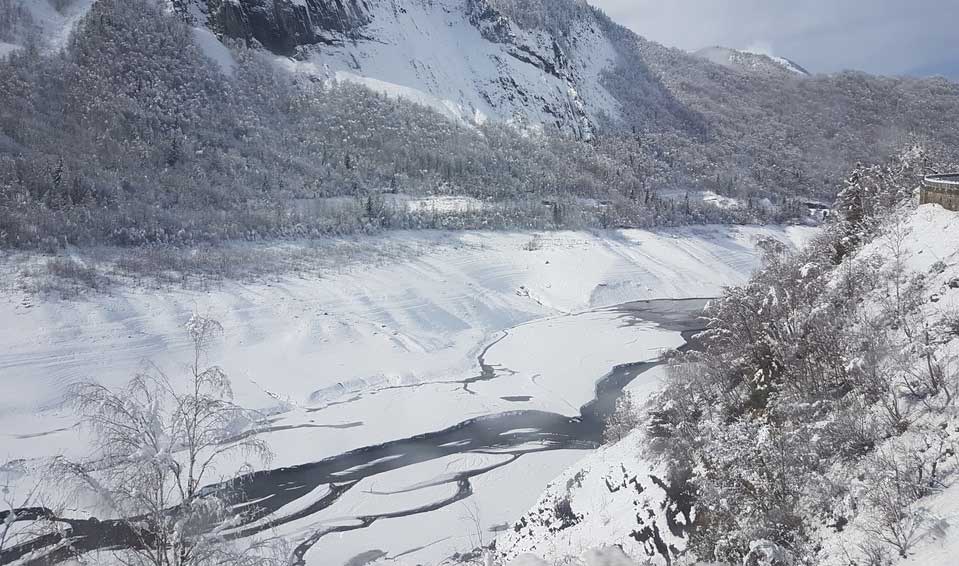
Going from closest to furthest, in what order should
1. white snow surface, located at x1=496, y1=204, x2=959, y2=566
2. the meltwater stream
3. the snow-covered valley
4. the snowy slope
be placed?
white snow surface, located at x1=496, y1=204, x2=959, y2=566 → the meltwater stream → the snow-covered valley → the snowy slope

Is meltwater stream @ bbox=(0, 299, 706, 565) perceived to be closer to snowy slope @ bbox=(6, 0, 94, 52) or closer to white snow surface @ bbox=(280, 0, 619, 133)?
snowy slope @ bbox=(6, 0, 94, 52)

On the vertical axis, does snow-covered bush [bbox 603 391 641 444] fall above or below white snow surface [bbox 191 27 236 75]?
below

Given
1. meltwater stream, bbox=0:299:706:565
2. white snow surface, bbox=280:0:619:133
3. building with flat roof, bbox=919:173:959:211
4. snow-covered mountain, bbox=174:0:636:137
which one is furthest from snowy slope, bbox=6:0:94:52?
building with flat roof, bbox=919:173:959:211

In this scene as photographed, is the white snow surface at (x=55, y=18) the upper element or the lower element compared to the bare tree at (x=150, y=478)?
upper

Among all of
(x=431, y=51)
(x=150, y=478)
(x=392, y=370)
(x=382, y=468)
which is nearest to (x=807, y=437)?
(x=150, y=478)

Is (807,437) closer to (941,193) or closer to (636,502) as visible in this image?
(636,502)

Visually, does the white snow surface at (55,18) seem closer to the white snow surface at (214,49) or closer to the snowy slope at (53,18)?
the snowy slope at (53,18)

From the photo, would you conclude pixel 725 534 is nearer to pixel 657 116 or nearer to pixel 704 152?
pixel 704 152

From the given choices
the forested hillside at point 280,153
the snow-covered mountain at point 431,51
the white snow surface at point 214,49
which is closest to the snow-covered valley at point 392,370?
the forested hillside at point 280,153
